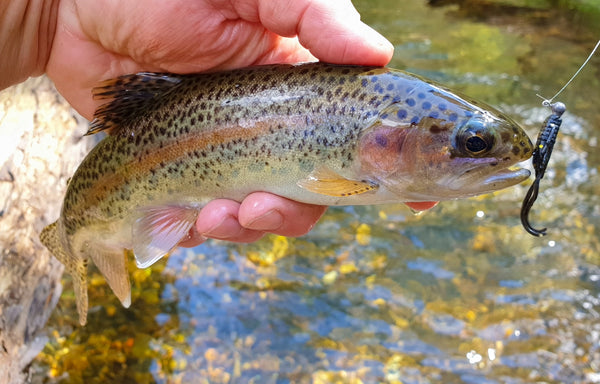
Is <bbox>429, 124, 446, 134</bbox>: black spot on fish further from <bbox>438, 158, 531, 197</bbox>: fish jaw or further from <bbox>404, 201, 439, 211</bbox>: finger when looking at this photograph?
<bbox>404, 201, 439, 211</bbox>: finger

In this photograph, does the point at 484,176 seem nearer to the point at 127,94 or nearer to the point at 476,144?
the point at 476,144

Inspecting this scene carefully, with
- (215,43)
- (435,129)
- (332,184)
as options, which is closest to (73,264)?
(215,43)

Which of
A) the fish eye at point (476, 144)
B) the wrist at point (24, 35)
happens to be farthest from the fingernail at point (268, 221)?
the wrist at point (24, 35)

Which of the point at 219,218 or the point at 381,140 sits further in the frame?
the point at 219,218

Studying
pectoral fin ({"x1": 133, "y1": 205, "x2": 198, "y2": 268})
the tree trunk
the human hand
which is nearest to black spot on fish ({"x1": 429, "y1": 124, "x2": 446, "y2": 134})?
the human hand

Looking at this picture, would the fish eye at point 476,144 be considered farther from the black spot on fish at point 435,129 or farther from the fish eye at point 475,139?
the black spot on fish at point 435,129

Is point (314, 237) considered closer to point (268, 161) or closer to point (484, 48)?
point (268, 161)
